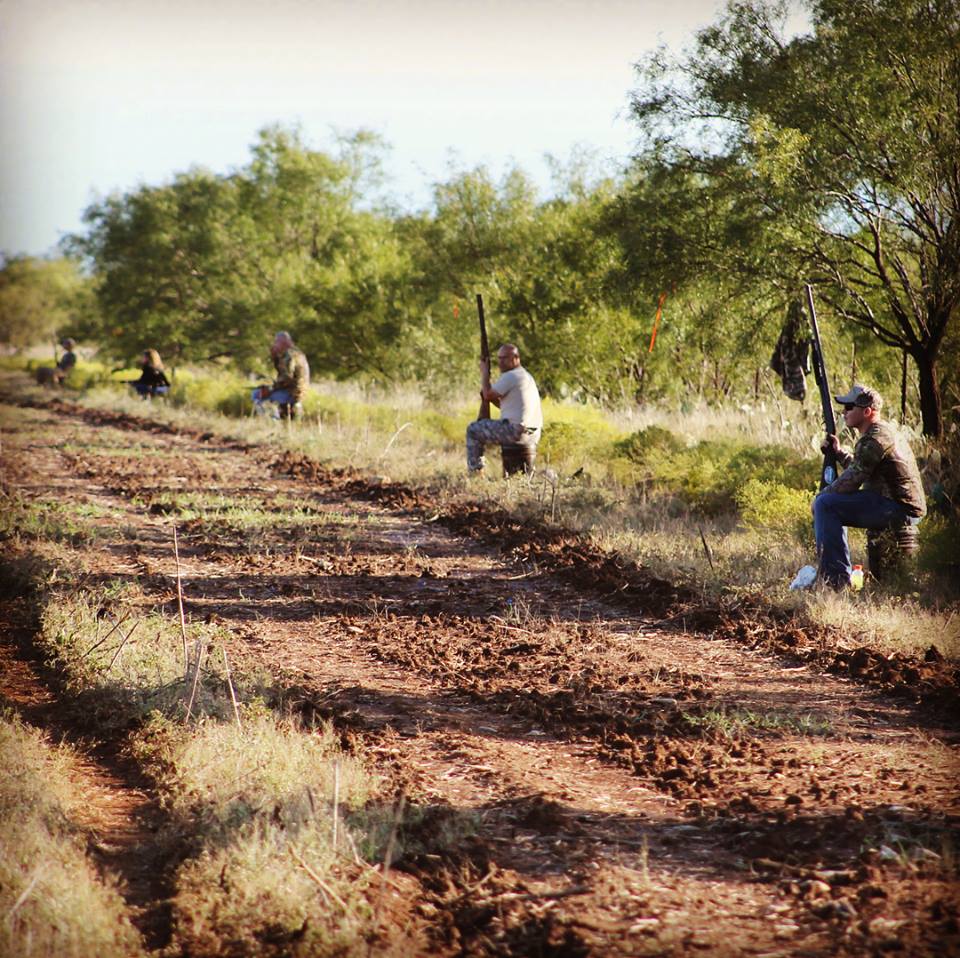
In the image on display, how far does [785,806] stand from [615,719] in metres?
1.13

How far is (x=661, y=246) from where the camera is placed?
44.0 feet

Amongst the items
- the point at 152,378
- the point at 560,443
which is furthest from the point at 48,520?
the point at 152,378

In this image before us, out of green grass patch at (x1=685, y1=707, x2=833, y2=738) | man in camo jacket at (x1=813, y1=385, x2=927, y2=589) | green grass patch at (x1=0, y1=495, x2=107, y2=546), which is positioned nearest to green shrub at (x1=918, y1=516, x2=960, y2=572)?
man in camo jacket at (x1=813, y1=385, x2=927, y2=589)

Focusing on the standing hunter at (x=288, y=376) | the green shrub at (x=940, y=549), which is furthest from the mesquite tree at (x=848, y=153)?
the standing hunter at (x=288, y=376)

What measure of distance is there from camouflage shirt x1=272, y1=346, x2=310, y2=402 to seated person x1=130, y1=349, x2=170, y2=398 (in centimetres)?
830

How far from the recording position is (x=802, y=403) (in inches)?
554

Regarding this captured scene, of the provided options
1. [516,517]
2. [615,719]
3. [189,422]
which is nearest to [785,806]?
[615,719]

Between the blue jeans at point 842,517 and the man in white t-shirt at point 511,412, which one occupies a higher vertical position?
the man in white t-shirt at point 511,412

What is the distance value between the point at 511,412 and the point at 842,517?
5374 mm

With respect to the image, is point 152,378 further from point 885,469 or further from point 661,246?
point 885,469

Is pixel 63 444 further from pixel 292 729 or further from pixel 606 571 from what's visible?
pixel 292 729

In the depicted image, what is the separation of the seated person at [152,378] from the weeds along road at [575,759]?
17.4 metres

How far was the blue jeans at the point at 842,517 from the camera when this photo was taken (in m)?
7.09

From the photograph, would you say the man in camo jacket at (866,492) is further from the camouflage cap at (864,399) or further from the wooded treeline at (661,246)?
the wooded treeline at (661,246)
